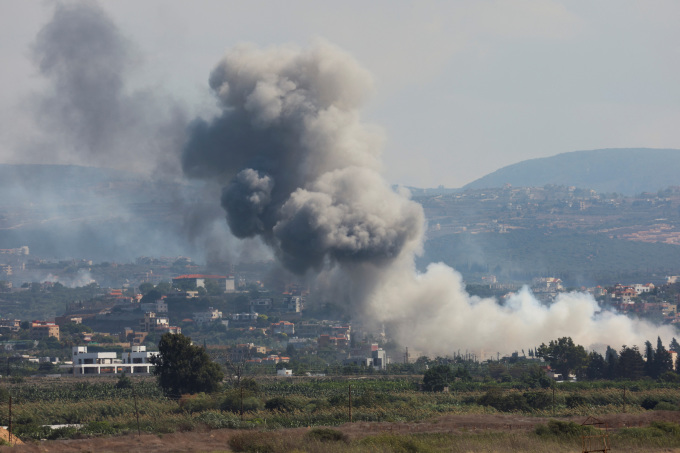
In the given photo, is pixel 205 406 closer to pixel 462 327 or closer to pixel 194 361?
pixel 194 361

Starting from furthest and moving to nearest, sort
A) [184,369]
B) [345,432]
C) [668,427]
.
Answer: [184,369] < [345,432] < [668,427]

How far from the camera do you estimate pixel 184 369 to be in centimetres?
6806

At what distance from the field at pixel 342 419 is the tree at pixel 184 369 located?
1.61 meters

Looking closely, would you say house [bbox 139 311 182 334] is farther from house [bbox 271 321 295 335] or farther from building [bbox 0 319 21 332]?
building [bbox 0 319 21 332]

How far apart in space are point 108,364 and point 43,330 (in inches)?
2536

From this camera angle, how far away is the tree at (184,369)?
6775 cm

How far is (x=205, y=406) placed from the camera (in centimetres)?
5650

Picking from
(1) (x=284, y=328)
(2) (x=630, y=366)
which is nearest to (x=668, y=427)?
(2) (x=630, y=366)

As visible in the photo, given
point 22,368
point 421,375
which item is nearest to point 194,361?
point 421,375

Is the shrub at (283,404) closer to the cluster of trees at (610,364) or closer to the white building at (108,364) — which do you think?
the cluster of trees at (610,364)

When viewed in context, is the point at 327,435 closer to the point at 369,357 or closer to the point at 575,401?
the point at 575,401

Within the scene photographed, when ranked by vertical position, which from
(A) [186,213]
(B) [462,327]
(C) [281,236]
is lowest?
(B) [462,327]

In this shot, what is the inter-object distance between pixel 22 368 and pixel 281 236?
111 feet

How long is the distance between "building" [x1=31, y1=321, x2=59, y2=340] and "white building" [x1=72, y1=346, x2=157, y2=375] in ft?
195
